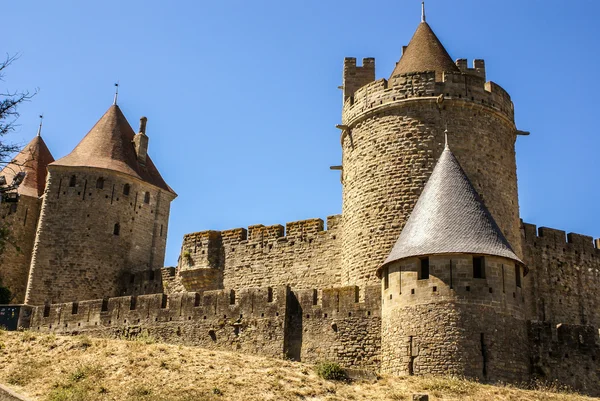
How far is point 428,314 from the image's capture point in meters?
16.7

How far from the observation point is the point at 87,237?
26.9 meters

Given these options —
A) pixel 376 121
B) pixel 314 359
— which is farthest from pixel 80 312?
pixel 376 121

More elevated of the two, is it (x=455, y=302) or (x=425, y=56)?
(x=425, y=56)

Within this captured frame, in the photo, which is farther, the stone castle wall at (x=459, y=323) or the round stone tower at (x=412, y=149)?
the round stone tower at (x=412, y=149)

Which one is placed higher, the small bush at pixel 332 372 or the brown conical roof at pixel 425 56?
the brown conical roof at pixel 425 56

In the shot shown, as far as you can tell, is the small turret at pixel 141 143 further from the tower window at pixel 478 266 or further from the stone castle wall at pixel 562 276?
the tower window at pixel 478 266

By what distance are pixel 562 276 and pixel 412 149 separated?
667 centimetres

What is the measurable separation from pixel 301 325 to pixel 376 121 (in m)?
5.66

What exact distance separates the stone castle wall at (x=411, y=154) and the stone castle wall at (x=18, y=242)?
41.3ft

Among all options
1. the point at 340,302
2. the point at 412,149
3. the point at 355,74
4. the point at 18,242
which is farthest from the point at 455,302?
the point at 18,242

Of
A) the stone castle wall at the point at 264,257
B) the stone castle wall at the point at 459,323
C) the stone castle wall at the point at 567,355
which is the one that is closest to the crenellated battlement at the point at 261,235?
the stone castle wall at the point at 264,257

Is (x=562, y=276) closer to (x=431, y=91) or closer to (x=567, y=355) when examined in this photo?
(x=567, y=355)

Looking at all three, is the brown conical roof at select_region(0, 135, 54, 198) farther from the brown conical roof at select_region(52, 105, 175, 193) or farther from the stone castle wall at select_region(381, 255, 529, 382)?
the stone castle wall at select_region(381, 255, 529, 382)

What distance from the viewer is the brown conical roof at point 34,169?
94.8 feet
